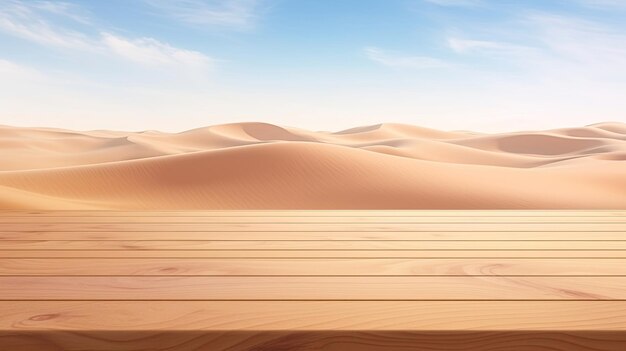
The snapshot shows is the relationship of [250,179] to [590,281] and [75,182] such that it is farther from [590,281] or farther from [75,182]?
[590,281]

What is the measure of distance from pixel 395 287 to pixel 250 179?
8198mm

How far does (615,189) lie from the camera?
10.5 meters

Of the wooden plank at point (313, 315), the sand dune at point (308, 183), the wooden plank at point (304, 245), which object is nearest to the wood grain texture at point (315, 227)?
the wooden plank at point (304, 245)

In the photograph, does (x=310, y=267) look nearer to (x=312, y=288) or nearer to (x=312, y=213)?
(x=312, y=288)

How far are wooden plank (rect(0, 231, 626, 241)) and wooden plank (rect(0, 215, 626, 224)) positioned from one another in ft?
1.29

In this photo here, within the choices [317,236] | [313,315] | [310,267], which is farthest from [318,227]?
[313,315]

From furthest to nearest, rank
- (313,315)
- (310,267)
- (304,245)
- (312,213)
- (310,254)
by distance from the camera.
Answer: (312,213)
(304,245)
(310,254)
(310,267)
(313,315)

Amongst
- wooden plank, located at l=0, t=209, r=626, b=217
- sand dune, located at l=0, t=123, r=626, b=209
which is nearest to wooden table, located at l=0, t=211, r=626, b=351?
wooden plank, located at l=0, t=209, r=626, b=217

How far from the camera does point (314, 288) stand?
159 cm

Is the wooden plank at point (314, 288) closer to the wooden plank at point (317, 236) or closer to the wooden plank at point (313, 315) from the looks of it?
the wooden plank at point (313, 315)

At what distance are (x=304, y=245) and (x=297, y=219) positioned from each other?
0.83m

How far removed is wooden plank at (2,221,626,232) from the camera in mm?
2699

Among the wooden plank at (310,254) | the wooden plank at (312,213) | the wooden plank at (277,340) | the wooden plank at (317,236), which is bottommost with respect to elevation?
the wooden plank at (277,340)

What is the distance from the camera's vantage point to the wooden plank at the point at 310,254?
2036mm
